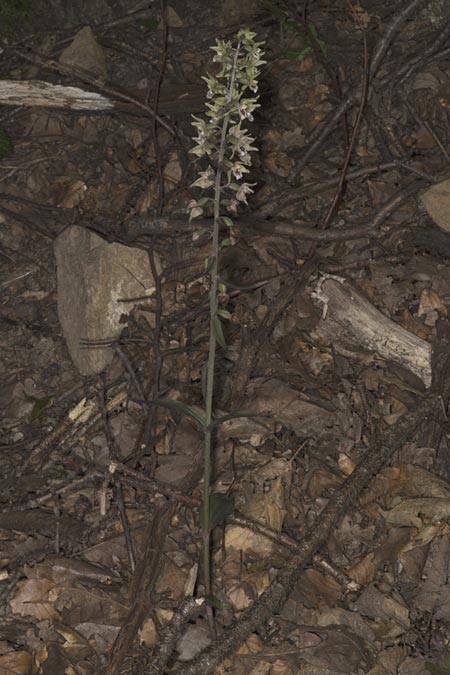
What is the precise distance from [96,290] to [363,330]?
1713mm

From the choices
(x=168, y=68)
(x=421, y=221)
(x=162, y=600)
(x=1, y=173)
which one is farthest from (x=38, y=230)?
(x=162, y=600)

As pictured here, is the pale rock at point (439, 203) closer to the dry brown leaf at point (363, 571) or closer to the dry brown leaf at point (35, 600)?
the dry brown leaf at point (363, 571)

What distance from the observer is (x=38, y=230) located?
5.44 m

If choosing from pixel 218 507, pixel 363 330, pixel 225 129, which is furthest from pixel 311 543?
pixel 225 129

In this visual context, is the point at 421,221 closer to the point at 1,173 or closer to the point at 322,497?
the point at 322,497

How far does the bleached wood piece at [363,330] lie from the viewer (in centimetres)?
415

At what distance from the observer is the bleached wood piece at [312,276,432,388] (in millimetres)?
4148

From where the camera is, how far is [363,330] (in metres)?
4.27

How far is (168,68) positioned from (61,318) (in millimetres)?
2614

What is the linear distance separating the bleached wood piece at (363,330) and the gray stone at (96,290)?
121 cm

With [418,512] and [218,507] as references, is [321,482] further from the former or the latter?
[218,507]

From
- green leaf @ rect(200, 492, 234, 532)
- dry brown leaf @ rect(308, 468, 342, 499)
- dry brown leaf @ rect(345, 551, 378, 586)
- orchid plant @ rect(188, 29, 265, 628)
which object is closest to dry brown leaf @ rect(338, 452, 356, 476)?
dry brown leaf @ rect(308, 468, 342, 499)

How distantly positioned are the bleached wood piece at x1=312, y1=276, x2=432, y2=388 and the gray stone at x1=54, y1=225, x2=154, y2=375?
3.97 feet

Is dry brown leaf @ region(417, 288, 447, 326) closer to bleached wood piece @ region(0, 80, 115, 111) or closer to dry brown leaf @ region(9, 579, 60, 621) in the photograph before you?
dry brown leaf @ region(9, 579, 60, 621)
